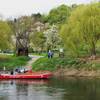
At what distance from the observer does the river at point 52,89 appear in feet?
188

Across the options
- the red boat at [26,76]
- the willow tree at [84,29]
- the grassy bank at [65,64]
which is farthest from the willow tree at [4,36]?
the red boat at [26,76]

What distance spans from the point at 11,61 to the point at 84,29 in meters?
16.4

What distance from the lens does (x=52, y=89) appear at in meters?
64.3

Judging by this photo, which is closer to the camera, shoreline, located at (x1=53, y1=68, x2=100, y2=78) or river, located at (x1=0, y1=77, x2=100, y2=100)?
river, located at (x1=0, y1=77, x2=100, y2=100)

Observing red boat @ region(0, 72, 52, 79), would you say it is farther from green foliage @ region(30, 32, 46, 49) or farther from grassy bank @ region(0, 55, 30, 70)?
green foliage @ region(30, 32, 46, 49)

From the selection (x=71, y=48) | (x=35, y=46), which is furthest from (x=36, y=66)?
(x=35, y=46)

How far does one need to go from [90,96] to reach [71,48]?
32192 millimetres

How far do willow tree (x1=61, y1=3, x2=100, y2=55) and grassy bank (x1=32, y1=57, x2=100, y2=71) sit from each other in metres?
4.37

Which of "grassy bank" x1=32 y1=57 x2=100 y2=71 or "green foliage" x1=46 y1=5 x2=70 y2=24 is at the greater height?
"green foliage" x1=46 y1=5 x2=70 y2=24

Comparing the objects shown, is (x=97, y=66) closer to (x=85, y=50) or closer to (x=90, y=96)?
(x=85, y=50)

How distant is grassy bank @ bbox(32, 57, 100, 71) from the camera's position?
82625mm

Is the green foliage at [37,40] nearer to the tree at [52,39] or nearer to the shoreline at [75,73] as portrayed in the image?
the tree at [52,39]

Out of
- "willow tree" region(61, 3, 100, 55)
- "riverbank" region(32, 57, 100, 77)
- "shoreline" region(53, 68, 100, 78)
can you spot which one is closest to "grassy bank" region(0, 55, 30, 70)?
"riverbank" region(32, 57, 100, 77)

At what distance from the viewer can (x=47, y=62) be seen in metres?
87.8
